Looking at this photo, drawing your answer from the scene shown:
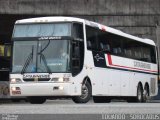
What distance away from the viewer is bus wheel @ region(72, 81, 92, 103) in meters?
21.0

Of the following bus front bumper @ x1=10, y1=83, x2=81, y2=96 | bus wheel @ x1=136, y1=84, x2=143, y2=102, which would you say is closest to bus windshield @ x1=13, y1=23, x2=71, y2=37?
bus front bumper @ x1=10, y1=83, x2=81, y2=96

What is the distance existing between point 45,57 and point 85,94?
2078 mm

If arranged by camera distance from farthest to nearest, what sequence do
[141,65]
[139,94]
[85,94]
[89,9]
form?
[89,9] < [141,65] < [139,94] < [85,94]

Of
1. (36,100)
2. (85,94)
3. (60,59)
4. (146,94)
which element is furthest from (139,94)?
(60,59)

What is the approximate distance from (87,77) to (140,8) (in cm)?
1612

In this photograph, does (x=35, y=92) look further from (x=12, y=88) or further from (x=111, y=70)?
(x=111, y=70)

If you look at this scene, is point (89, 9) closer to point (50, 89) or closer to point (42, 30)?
point (42, 30)

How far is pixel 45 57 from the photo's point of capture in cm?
2047

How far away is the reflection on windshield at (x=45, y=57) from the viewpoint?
66.8 feet

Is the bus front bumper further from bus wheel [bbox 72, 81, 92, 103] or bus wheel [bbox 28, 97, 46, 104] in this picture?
bus wheel [bbox 28, 97, 46, 104]

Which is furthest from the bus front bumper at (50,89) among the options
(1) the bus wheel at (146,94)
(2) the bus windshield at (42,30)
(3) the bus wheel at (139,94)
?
(1) the bus wheel at (146,94)

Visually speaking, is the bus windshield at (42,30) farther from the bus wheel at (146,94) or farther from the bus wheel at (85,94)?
the bus wheel at (146,94)

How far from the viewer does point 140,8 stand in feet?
121

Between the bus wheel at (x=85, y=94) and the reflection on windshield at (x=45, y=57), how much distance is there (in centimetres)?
122
